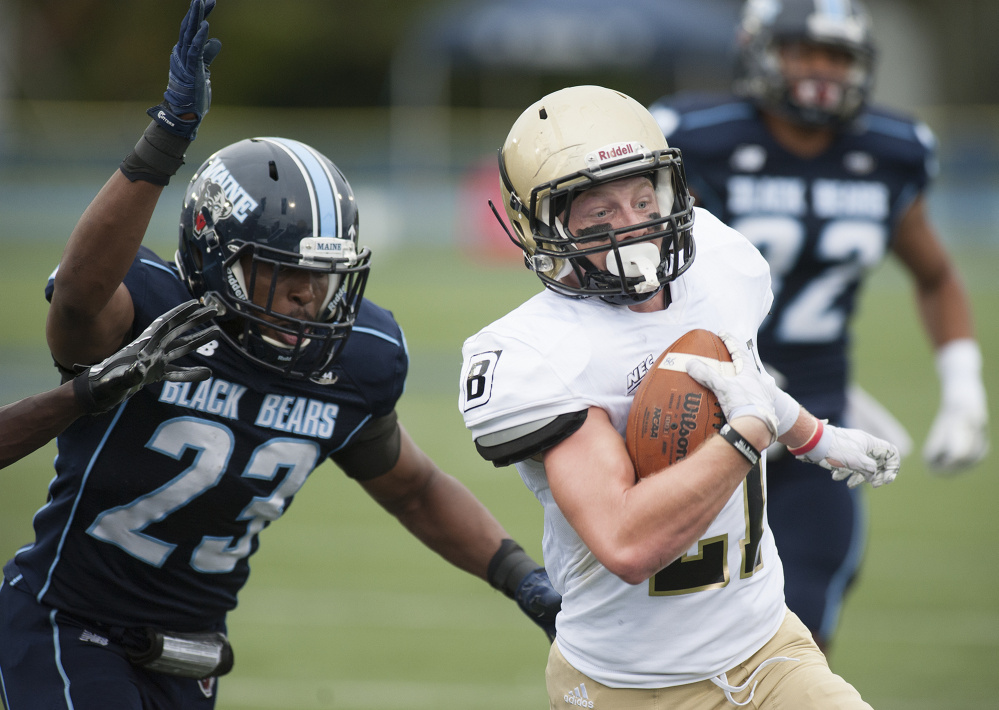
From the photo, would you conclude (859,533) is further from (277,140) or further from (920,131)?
(277,140)

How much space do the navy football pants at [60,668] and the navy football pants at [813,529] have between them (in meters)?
2.10

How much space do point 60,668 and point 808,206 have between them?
2987mm

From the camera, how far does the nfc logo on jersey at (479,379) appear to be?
2400 millimetres

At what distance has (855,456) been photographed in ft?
8.83

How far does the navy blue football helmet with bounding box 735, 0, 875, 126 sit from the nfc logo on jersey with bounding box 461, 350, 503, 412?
2.47 meters

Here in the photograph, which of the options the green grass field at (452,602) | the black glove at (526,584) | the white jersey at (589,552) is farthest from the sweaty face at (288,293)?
the green grass field at (452,602)

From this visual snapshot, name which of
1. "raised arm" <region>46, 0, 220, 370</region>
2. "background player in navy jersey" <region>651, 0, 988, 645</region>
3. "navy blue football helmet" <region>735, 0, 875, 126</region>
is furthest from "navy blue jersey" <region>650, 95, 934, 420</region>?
"raised arm" <region>46, 0, 220, 370</region>

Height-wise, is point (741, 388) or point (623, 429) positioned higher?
point (741, 388)

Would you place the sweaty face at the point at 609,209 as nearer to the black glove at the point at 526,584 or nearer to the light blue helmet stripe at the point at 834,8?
the black glove at the point at 526,584

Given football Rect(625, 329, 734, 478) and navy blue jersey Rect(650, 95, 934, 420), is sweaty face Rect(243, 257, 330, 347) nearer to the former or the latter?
football Rect(625, 329, 734, 478)

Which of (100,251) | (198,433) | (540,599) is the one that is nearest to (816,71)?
(540,599)

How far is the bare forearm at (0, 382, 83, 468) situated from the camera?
258cm

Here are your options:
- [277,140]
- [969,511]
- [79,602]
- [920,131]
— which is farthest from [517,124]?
[969,511]

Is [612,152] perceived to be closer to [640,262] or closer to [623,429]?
[640,262]
